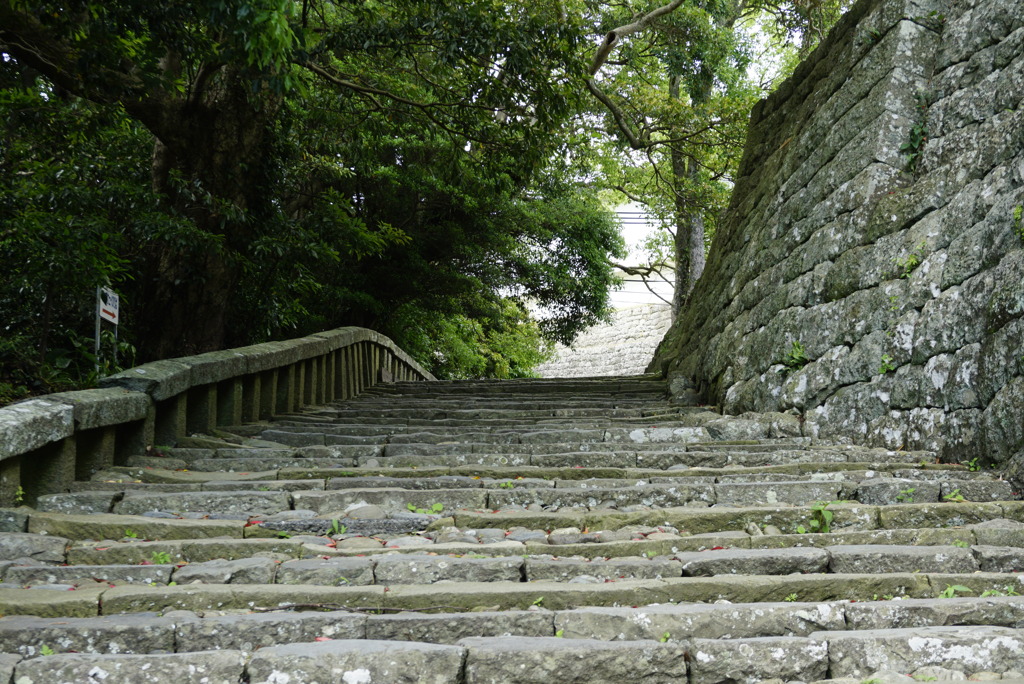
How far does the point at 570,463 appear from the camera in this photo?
5227 mm

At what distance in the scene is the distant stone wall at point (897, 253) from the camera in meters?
4.71

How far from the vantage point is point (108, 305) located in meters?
5.89

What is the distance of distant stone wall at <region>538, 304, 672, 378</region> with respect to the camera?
2230cm

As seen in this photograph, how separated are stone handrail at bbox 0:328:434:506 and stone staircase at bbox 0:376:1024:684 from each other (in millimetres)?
177

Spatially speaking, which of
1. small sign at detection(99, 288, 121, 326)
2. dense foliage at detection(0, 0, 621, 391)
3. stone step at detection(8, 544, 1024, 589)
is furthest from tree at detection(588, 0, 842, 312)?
stone step at detection(8, 544, 1024, 589)

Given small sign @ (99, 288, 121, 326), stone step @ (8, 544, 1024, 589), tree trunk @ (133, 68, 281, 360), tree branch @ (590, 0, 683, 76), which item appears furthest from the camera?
tree branch @ (590, 0, 683, 76)

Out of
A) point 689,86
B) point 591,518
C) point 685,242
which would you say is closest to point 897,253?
point 591,518

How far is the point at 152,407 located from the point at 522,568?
3106mm

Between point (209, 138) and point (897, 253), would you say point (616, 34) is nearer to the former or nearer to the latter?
point (209, 138)

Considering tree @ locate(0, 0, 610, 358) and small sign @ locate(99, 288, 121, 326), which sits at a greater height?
tree @ locate(0, 0, 610, 358)

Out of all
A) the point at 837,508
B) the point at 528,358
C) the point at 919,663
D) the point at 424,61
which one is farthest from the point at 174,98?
the point at 528,358

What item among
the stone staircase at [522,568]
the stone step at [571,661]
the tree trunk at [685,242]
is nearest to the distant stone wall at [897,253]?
the stone staircase at [522,568]

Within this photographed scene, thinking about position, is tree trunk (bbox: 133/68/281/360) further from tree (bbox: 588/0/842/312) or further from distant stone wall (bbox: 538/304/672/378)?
distant stone wall (bbox: 538/304/672/378)

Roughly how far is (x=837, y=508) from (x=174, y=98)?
265 inches
